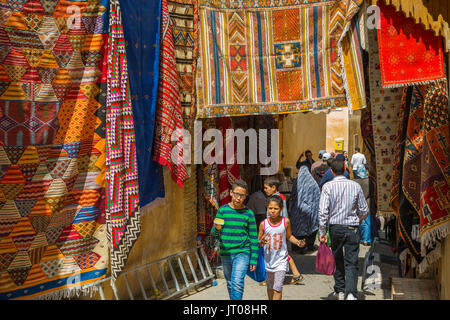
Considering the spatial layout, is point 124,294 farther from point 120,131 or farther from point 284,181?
point 284,181

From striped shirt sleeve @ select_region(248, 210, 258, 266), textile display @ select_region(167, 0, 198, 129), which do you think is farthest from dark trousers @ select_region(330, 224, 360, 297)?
textile display @ select_region(167, 0, 198, 129)

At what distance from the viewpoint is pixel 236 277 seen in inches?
187

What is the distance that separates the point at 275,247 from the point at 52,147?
7.30 ft

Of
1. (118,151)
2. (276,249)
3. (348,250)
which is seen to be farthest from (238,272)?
(118,151)

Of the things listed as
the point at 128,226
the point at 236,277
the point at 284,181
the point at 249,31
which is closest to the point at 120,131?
the point at 128,226

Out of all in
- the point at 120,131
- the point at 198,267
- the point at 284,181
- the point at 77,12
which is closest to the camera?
the point at 77,12

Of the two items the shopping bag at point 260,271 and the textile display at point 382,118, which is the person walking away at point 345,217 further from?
the shopping bag at point 260,271

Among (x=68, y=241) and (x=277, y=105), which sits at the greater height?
(x=277, y=105)

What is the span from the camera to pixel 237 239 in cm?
472

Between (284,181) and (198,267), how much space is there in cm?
349

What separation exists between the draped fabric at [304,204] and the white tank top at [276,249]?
3024 mm

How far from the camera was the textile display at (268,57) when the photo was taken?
18.5ft

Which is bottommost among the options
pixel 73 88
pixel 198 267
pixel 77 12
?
pixel 198 267
